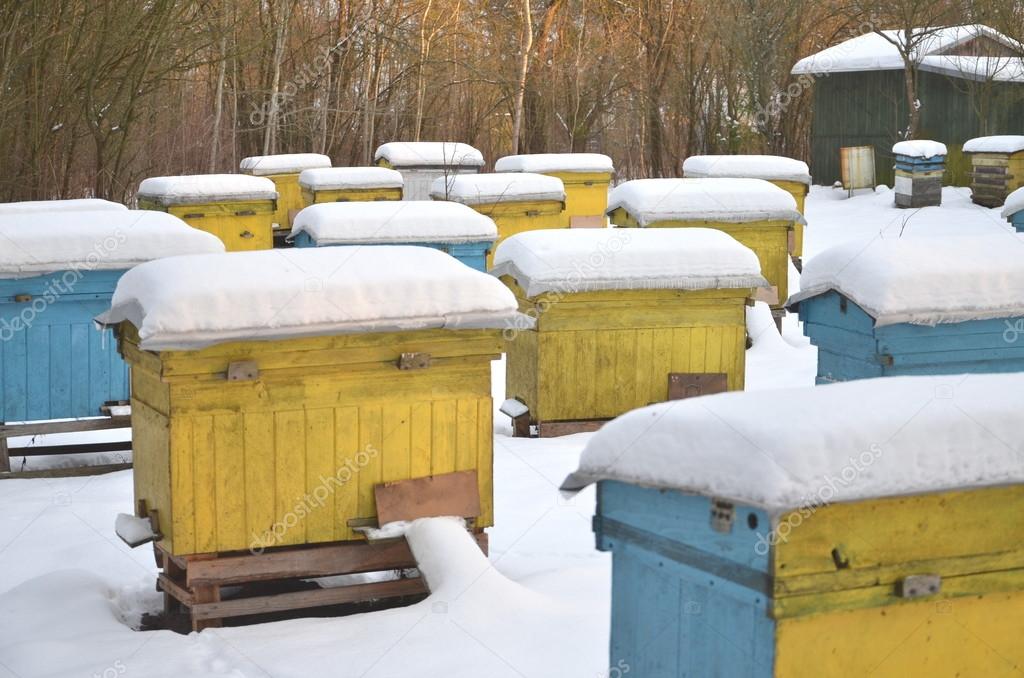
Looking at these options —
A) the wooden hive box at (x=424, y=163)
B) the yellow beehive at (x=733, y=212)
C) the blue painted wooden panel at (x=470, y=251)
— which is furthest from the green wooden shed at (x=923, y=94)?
the blue painted wooden panel at (x=470, y=251)

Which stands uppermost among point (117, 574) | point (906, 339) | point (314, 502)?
point (906, 339)

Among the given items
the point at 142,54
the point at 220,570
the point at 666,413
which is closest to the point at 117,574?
the point at 220,570

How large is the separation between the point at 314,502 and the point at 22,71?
37.3 ft

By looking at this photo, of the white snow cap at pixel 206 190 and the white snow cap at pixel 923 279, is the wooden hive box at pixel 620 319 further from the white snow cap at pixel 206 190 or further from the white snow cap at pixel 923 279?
the white snow cap at pixel 206 190

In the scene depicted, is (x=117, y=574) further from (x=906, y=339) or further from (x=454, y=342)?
(x=906, y=339)

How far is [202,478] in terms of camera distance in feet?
22.0

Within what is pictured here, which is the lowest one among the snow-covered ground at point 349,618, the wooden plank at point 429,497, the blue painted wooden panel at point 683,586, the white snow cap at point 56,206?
the snow-covered ground at point 349,618

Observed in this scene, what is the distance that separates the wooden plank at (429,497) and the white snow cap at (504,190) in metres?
9.28

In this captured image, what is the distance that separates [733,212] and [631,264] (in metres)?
3.83

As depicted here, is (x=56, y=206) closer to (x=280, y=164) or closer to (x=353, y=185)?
(x=353, y=185)

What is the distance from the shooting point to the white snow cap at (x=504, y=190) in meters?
16.2

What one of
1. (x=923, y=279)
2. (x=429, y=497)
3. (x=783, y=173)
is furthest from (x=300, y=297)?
(x=783, y=173)

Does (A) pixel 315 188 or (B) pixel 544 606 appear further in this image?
(A) pixel 315 188

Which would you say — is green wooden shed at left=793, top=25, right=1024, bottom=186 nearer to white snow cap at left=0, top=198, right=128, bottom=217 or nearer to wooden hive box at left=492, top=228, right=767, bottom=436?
wooden hive box at left=492, top=228, right=767, bottom=436
